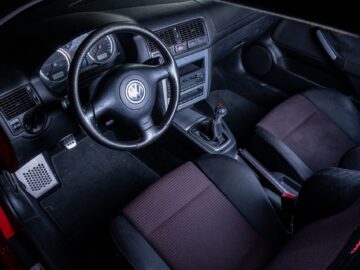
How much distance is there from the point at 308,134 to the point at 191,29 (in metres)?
0.82

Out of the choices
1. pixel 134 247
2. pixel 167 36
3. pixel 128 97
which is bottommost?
pixel 134 247

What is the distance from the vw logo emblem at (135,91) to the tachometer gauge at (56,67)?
31 centimetres

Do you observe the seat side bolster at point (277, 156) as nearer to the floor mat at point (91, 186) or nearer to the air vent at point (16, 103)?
the floor mat at point (91, 186)

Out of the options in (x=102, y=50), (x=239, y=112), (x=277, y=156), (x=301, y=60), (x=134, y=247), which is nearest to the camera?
(x=134, y=247)

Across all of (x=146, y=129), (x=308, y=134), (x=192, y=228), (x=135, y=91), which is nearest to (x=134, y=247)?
(x=192, y=228)

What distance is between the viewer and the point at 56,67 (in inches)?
56.9

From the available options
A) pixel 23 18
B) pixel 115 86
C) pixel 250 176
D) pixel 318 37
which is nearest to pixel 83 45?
pixel 115 86

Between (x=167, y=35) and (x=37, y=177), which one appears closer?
(x=167, y=35)

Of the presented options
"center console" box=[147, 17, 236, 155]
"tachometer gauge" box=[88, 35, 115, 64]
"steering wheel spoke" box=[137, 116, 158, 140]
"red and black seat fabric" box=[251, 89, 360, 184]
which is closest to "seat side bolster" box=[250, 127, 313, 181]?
"red and black seat fabric" box=[251, 89, 360, 184]

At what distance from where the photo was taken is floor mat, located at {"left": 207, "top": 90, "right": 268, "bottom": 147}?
8.38ft

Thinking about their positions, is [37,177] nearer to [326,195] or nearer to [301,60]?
[326,195]

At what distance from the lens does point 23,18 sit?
1.49m

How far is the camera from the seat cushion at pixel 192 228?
1.30 meters

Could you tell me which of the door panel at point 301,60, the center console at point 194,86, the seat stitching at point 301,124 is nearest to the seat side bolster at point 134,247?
the center console at point 194,86
